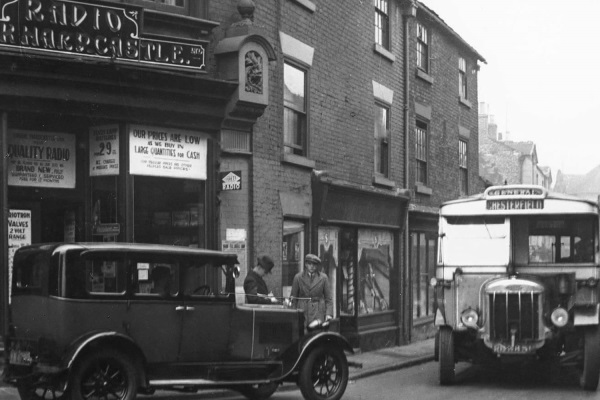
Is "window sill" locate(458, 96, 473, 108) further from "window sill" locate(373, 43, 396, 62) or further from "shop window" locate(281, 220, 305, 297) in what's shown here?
"shop window" locate(281, 220, 305, 297)

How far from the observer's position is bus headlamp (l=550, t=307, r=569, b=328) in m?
12.3

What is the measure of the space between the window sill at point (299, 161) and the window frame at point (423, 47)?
7.13m

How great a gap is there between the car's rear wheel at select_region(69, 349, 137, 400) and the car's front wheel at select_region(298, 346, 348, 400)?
2.32 meters

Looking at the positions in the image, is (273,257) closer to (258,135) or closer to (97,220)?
(258,135)

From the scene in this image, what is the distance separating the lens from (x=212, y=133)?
522 inches

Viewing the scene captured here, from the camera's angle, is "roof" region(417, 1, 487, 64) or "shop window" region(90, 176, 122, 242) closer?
"shop window" region(90, 176, 122, 242)

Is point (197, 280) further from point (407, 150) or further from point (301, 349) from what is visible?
point (407, 150)

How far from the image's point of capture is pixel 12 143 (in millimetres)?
11781

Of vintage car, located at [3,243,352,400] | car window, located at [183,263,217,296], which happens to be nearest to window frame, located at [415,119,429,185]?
vintage car, located at [3,243,352,400]

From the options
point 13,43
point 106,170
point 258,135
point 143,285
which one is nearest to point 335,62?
point 258,135

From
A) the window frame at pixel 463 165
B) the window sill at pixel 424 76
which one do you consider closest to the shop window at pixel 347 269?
the window sill at pixel 424 76

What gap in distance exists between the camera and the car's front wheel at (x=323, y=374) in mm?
10477

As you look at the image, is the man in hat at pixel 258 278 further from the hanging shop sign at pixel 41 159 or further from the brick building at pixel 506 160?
the brick building at pixel 506 160

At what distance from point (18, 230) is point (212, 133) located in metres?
3.19
